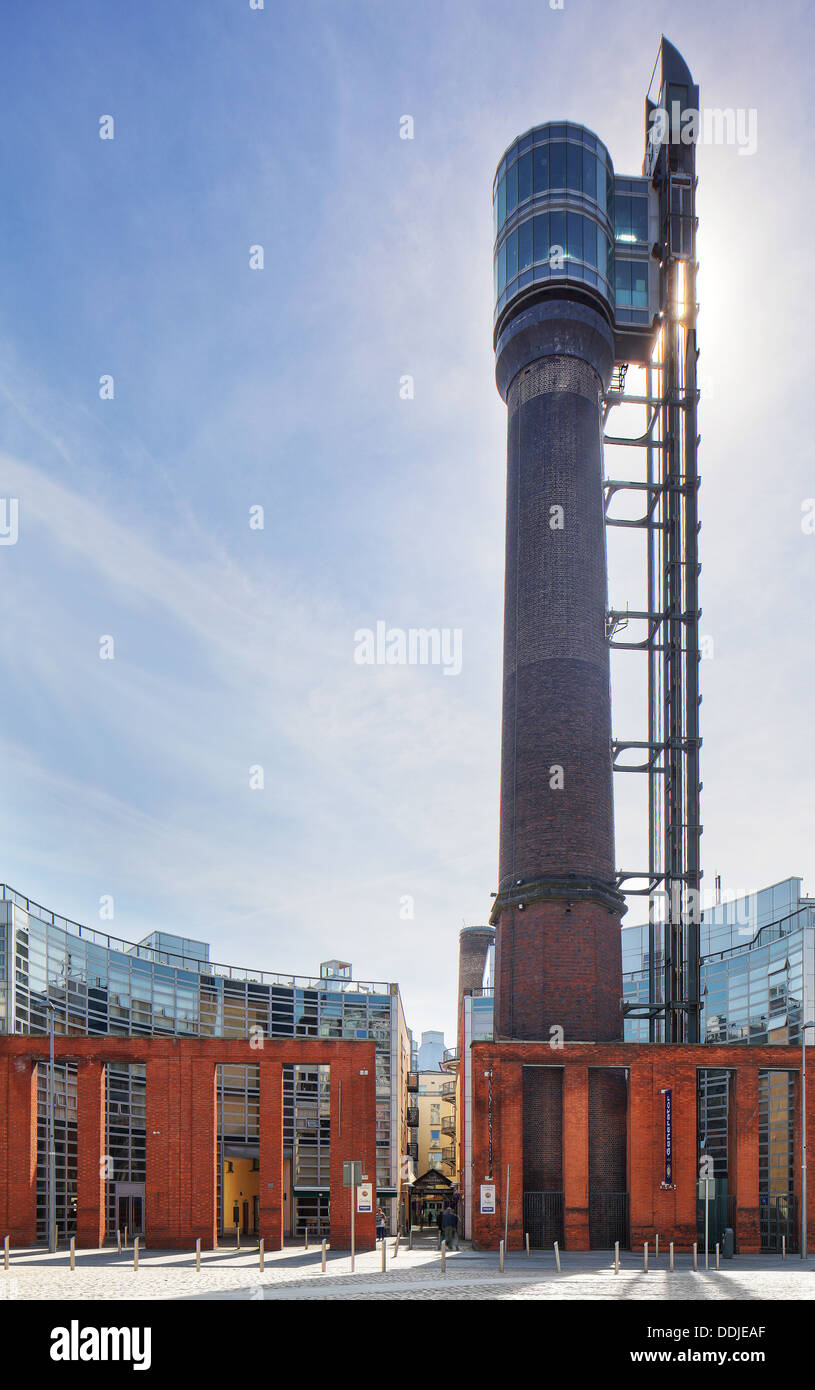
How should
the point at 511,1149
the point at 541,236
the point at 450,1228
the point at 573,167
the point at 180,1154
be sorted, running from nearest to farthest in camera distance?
the point at 180,1154
the point at 511,1149
the point at 450,1228
the point at 541,236
the point at 573,167

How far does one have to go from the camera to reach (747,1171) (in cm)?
3591

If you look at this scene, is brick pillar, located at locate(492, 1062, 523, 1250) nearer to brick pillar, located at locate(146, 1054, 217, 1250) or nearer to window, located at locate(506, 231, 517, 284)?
brick pillar, located at locate(146, 1054, 217, 1250)

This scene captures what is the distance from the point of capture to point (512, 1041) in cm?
3744

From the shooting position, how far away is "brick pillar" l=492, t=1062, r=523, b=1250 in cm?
3522

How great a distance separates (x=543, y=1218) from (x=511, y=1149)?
104 inches

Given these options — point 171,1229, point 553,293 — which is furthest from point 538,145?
point 171,1229

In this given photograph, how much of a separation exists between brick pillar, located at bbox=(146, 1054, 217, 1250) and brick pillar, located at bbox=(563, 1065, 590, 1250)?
34.5 feet

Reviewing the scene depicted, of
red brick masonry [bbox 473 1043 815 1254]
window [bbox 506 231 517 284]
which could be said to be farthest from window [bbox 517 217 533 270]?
red brick masonry [bbox 473 1043 815 1254]

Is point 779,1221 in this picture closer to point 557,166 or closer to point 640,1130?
A: point 640,1130

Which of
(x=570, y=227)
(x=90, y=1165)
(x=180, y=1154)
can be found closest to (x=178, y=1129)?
(x=180, y=1154)

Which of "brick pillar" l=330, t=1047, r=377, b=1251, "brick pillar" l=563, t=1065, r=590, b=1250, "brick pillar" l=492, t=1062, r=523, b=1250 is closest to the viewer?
"brick pillar" l=330, t=1047, r=377, b=1251

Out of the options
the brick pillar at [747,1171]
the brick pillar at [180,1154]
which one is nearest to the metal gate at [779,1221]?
the brick pillar at [747,1171]

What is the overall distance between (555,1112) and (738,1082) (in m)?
5.79

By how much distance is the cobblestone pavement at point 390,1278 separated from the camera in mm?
22266
